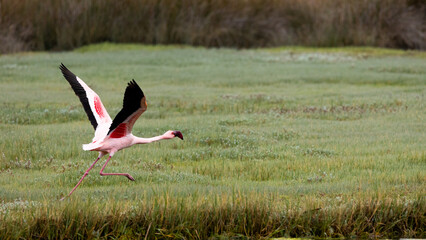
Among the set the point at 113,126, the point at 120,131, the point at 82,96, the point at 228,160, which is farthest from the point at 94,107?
the point at 228,160

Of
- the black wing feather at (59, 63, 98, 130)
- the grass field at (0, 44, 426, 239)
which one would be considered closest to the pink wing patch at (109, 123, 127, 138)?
the black wing feather at (59, 63, 98, 130)

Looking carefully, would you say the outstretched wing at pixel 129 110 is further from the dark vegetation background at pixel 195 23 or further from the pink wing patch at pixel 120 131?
the dark vegetation background at pixel 195 23

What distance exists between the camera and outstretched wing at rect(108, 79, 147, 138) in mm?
6676

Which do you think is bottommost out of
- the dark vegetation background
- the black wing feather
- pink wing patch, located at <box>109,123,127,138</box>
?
the dark vegetation background

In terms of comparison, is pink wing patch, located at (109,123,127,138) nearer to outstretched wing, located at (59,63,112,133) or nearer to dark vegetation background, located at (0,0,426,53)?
outstretched wing, located at (59,63,112,133)

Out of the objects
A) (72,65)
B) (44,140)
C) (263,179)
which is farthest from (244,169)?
(72,65)

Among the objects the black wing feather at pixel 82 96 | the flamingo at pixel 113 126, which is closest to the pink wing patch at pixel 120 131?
the flamingo at pixel 113 126

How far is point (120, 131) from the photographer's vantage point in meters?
7.77

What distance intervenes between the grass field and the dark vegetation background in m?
8.90

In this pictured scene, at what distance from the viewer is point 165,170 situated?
355 inches

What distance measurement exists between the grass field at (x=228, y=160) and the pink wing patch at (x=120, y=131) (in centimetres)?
59

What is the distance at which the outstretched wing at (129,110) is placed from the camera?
668 centimetres

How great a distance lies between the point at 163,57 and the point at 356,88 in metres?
8.75

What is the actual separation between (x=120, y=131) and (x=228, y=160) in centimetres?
224
